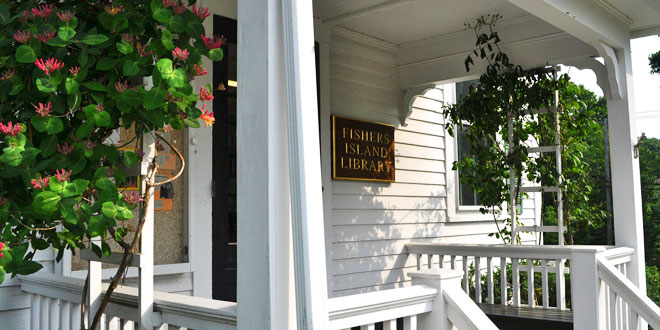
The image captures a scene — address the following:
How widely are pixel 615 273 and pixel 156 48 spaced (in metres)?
3.35

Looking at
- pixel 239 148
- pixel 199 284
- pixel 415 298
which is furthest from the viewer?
pixel 199 284

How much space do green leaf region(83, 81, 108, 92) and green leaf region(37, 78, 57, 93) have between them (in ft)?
0.29

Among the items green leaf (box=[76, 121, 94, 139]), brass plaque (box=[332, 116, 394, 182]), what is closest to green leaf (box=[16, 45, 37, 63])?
green leaf (box=[76, 121, 94, 139])

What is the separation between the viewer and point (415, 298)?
2303mm

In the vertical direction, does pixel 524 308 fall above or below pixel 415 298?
below

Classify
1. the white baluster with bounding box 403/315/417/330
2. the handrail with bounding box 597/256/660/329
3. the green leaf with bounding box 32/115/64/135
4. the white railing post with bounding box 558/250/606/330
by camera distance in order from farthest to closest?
the white railing post with bounding box 558/250/606/330
the handrail with bounding box 597/256/660/329
the white baluster with bounding box 403/315/417/330
the green leaf with bounding box 32/115/64/135

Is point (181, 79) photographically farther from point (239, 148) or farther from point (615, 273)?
point (615, 273)

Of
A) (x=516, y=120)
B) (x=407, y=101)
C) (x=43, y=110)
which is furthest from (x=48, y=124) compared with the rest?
(x=516, y=120)

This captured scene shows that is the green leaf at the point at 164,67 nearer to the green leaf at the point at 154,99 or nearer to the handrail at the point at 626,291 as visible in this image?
the green leaf at the point at 154,99

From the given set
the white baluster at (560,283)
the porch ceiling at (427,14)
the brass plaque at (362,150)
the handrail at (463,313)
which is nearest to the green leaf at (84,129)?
the handrail at (463,313)

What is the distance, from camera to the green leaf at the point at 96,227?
168 cm

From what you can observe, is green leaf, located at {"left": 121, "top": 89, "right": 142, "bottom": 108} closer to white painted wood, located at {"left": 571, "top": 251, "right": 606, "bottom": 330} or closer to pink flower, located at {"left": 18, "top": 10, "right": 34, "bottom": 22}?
pink flower, located at {"left": 18, "top": 10, "right": 34, "bottom": 22}

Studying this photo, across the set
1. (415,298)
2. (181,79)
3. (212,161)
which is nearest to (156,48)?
(181,79)

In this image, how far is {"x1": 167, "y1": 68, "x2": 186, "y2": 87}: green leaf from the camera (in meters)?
1.72
